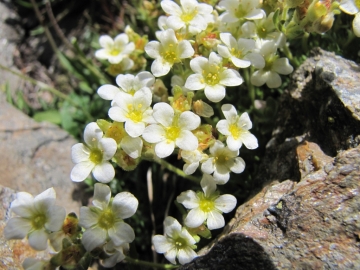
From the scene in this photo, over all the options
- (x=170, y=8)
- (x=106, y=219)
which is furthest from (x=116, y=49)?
(x=106, y=219)

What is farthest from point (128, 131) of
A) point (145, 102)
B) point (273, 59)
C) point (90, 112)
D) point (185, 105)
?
point (90, 112)

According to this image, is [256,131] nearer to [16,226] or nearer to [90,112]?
[90,112]

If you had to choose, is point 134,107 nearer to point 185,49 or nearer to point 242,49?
point 185,49

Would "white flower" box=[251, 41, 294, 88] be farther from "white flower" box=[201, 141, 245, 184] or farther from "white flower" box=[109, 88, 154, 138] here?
"white flower" box=[109, 88, 154, 138]

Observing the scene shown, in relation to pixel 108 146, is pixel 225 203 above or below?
below

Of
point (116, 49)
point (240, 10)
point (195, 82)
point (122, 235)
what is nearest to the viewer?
point (122, 235)

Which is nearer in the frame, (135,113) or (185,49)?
(135,113)
